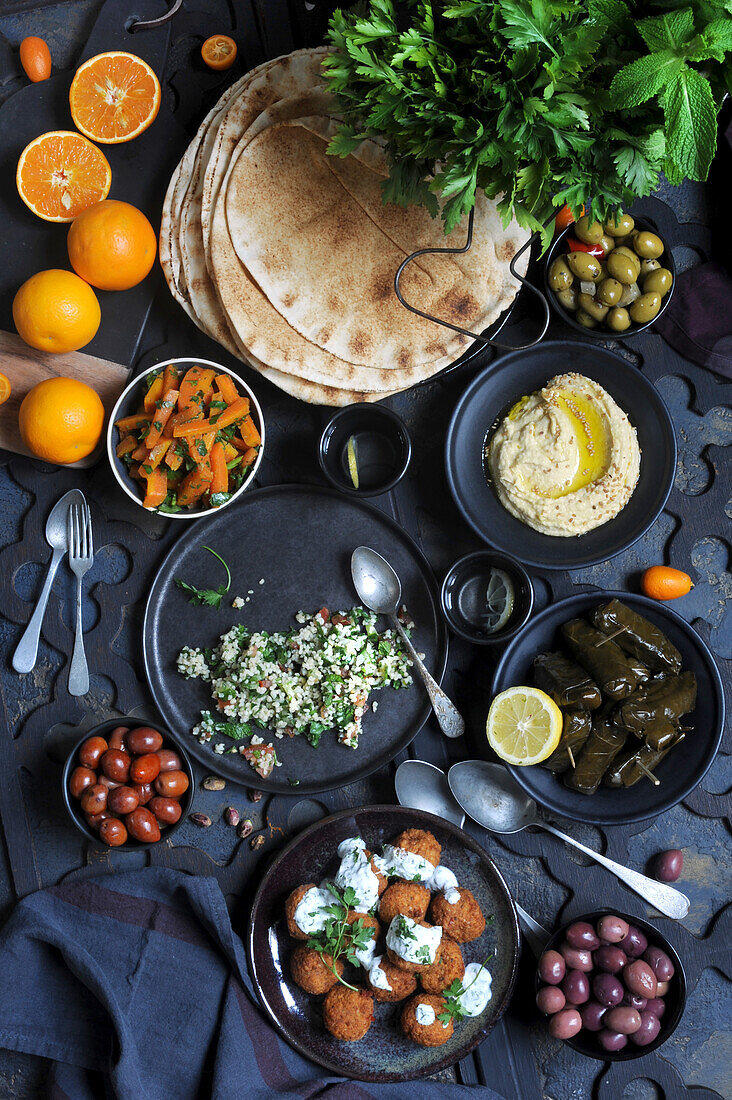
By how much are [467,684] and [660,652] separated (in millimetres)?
625

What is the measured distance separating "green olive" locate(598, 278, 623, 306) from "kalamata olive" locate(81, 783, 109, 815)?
215 centimetres

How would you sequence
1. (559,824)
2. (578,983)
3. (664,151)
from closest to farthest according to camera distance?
1. (664,151)
2. (578,983)
3. (559,824)

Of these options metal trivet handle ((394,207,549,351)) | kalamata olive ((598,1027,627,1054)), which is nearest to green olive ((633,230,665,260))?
metal trivet handle ((394,207,549,351))

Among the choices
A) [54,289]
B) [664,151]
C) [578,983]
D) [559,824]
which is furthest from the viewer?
[559,824]

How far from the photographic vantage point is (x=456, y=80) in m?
1.96

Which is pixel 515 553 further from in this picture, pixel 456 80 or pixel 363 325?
pixel 456 80

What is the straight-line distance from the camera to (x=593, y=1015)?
2.49m

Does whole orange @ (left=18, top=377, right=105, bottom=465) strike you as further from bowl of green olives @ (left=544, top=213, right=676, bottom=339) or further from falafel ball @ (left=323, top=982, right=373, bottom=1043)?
falafel ball @ (left=323, top=982, right=373, bottom=1043)

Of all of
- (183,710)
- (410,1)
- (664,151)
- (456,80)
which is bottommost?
(183,710)

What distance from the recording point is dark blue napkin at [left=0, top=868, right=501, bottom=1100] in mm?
2438

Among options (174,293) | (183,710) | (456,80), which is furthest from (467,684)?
(456,80)

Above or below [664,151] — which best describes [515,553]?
below

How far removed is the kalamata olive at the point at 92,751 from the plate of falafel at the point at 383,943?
64cm

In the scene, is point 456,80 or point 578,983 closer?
point 456,80
